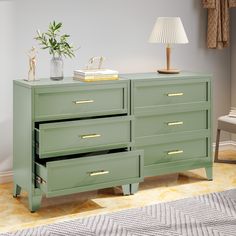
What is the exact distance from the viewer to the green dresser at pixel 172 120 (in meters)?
3.82

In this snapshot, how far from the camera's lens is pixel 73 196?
3787mm

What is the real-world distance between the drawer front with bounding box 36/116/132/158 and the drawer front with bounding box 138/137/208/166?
246 mm

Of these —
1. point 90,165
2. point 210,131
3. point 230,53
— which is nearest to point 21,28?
point 90,165

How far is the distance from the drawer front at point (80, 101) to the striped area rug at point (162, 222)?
0.65 metres

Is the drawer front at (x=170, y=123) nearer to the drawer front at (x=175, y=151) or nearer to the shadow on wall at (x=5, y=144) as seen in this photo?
the drawer front at (x=175, y=151)

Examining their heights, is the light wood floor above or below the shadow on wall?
below

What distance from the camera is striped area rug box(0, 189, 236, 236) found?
3.14 m

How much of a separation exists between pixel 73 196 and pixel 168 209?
0.67 m

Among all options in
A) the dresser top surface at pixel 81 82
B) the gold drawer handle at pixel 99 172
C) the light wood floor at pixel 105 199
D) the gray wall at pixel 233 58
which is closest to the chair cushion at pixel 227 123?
the light wood floor at pixel 105 199

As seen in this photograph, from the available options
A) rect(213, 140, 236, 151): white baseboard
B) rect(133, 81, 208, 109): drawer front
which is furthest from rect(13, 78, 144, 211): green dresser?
rect(213, 140, 236, 151): white baseboard

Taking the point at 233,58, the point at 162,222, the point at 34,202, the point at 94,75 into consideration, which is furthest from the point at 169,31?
the point at 34,202

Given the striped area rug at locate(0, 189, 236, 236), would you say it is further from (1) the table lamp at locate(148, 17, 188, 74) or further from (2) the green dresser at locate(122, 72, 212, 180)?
(1) the table lamp at locate(148, 17, 188, 74)

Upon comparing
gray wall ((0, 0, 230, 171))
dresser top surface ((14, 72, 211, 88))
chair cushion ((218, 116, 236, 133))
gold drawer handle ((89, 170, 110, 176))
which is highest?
gray wall ((0, 0, 230, 171))

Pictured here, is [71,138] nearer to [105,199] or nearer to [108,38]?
[105,199]
